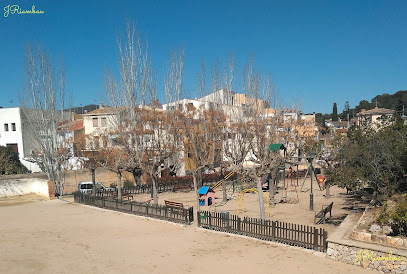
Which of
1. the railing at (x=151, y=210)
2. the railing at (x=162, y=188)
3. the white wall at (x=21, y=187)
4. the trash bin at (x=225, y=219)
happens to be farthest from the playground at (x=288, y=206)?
the white wall at (x=21, y=187)

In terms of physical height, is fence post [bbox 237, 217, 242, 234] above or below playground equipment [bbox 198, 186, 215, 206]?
above

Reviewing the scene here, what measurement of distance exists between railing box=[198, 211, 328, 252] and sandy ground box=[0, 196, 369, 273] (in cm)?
33

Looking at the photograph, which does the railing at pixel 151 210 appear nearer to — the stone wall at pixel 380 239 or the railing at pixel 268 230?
the railing at pixel 268 230

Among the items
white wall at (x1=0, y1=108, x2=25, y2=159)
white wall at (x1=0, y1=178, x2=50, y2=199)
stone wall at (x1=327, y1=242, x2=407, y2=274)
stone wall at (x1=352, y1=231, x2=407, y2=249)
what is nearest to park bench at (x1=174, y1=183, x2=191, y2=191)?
white wall at (x1=0, y1=178, x2=50, y2=199)

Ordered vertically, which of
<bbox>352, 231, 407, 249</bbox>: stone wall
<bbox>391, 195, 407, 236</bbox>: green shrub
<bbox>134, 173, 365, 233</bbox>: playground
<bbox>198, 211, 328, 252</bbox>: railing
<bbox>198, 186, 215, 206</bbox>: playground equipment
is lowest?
<bbox>134, 173, 365, 233</bbox>: playground

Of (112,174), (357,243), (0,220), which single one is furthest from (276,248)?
(112,174)

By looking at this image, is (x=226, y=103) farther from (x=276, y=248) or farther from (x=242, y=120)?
(x=276, y=248)

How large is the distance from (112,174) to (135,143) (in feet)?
40.5

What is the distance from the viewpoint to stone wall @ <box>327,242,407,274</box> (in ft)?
27.5

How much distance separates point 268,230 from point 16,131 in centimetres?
4172

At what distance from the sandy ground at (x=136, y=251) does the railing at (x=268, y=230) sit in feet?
1.08

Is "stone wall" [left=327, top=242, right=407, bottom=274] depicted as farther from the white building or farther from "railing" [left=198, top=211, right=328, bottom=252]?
the white building

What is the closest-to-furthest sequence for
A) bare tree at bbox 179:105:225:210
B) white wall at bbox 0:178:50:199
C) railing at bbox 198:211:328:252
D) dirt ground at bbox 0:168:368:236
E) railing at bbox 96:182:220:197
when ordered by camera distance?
railing at bbox 198:211:328:252, dirt ground at bbox 0:168:368:236, bare tree at bbox 179:105:225:210, white wall at bbox 0:178:50:199, railing at bbox 96:182:220:197

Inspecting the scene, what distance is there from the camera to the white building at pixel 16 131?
133ft
